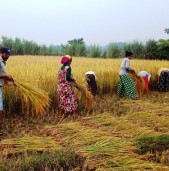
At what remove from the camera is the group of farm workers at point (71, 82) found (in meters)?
6.49

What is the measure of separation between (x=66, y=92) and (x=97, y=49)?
13.2 m

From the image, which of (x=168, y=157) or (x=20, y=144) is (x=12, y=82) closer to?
(x=20, y=144)

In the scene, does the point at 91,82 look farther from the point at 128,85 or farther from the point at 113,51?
the point at 113,51

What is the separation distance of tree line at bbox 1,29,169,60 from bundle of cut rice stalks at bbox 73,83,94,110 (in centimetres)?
1016

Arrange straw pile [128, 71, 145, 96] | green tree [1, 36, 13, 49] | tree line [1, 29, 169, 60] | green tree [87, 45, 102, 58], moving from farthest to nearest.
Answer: green tree [1, 36, 13, 49] → green tree [87, 45, 102, 58] → tree line [1, 29, 169, 60] → straw pile [128, 71, 145, 96]

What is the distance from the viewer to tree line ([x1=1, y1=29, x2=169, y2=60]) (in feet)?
62.8

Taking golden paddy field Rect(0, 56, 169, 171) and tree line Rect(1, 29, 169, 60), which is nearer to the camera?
golden paddy field Rect(0, 56, 169, 171)

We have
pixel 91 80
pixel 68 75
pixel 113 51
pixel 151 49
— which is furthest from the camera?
pixel 113 51

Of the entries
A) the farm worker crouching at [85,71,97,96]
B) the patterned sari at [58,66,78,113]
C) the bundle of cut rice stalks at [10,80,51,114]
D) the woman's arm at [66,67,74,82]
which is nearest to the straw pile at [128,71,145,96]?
the farm worker crouching at [85,71,97,96]

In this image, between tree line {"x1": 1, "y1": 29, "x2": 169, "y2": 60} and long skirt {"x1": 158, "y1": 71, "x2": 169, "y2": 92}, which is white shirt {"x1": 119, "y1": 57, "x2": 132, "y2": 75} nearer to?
long skirt {"x1": 158, "y1": 71, "x2": 169, "y2": 92}

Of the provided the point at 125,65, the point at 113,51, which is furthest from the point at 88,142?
the point at 113,51

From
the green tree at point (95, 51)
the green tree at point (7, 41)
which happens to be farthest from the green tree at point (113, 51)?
the green tree at point (7, 41)

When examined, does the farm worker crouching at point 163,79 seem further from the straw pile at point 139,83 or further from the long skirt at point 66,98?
the long skirt at point 66,98

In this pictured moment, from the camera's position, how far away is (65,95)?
7793 mm
